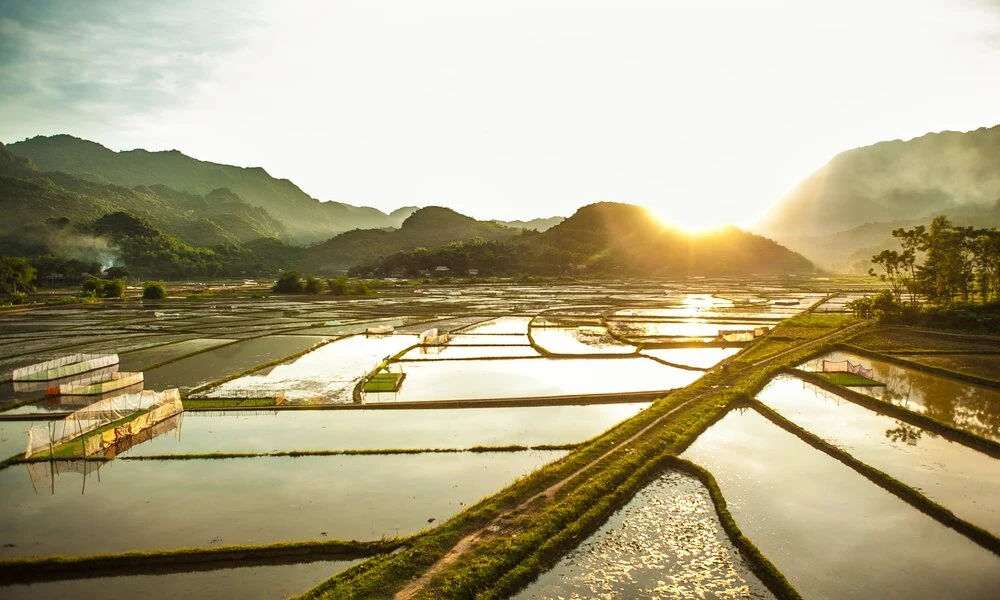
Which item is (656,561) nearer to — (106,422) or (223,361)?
(106,422)

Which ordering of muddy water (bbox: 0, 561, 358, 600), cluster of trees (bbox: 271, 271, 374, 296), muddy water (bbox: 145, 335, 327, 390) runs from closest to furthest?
muddy water (bbox: 0, 561, 358, 600) < muddy water (bbox: 145, 335, 327, 390) < cluster of trees (bbox: 271, 271, 374, 296)

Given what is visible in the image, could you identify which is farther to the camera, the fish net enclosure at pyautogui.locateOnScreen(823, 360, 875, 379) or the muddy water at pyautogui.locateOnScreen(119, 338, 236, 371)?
the muddy water at pyautogui.locateOnScreen(119, 338, 236, 371)

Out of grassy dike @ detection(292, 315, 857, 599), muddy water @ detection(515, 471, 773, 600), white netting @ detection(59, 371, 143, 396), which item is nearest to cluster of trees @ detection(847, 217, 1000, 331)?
grassy dike @ detection(292, 315, 857, 599)

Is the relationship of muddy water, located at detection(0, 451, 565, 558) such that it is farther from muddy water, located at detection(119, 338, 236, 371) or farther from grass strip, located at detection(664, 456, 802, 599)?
muddy water, located at detection(119, 338, 236, 371)

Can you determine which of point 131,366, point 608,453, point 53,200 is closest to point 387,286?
point 131,366

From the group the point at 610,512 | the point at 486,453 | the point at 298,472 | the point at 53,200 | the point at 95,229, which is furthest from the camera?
the point at 53,200

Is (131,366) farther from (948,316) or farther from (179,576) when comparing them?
(948,316)
